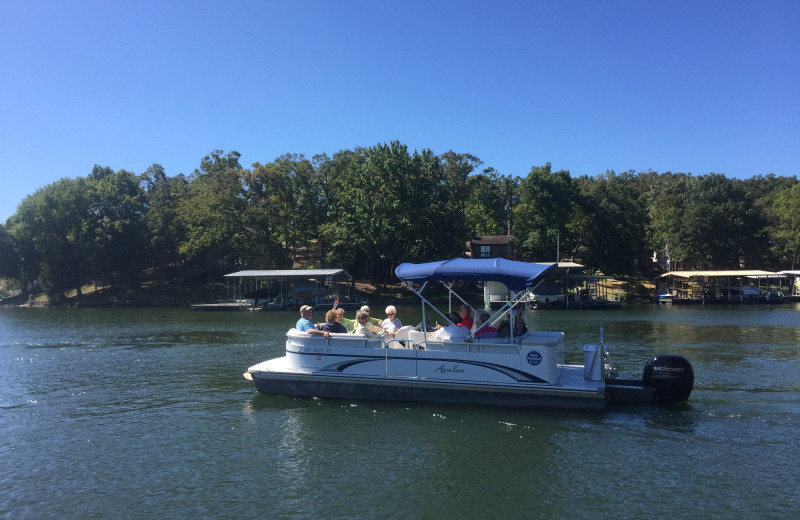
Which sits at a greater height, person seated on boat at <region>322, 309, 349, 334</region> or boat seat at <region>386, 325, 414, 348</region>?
person seated on boat at <region>322, 309, 349, 334</region>

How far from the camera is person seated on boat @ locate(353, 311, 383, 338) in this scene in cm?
1277

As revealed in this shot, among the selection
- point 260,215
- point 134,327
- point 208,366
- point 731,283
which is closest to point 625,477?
point 208,366

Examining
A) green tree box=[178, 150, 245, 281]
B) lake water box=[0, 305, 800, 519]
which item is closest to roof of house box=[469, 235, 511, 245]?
green tree box=[178, 150, 245, 281]

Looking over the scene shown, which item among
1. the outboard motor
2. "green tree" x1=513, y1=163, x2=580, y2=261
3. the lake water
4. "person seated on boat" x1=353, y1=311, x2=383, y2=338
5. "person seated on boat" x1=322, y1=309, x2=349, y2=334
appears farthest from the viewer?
"green tree" x1=513, y1=163, x2=580, y2=261

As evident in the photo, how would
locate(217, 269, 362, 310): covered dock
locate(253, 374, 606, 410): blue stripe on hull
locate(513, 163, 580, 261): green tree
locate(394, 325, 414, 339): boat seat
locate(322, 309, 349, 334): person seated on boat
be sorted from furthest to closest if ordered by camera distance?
locate(513, 163, 580, 261): green tree → locate(217, 269, 362, 310): covered dock → locate(322, 309, 349, 334): person seated on boat → locate(394, 325, 414, 339): boat seat → locate(253, 374, 606, 410): blue stripe on hull

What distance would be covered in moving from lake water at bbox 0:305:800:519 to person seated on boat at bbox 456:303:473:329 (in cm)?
195

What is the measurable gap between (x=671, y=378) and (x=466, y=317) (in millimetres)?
4707

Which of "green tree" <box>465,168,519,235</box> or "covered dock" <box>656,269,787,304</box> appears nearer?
"covered dock" <box>656,269,787,304</box>

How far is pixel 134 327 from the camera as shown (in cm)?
3441

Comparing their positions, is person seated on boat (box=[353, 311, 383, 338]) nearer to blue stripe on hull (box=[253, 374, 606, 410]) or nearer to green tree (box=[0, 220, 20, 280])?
blue stripe on hull (box=[253, 374, 606, 410])

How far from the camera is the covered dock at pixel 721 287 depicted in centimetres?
5847

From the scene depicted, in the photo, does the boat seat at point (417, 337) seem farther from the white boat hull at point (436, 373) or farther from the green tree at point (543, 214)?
the green tree at point (543, 214)

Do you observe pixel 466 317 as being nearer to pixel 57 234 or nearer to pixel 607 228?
pixel 607 228

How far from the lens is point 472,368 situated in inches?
468
